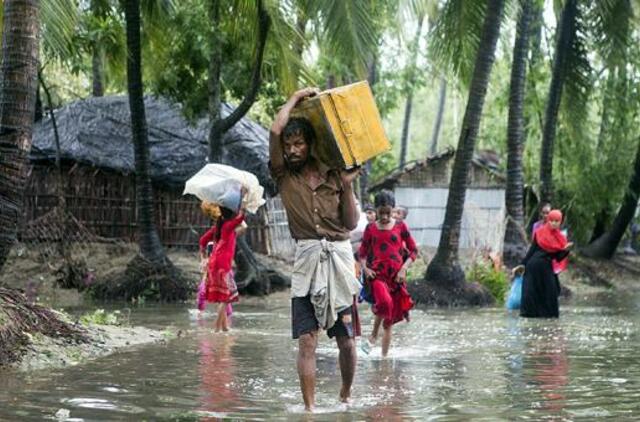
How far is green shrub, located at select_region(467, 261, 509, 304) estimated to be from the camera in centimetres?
2238

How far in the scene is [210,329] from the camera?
48.3 feet

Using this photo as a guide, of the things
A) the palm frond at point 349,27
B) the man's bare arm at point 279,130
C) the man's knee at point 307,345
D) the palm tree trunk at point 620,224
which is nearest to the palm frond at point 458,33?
the palm frond at point 349,27

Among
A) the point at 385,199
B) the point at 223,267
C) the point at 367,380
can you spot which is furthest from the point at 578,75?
the point at 367,380

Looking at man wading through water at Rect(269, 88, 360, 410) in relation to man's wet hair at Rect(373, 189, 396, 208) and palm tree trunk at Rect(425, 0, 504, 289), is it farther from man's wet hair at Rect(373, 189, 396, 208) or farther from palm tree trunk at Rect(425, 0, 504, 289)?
palm tree trunk at Rect(425, 0, 504, 289)

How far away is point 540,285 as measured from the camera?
17.7 m

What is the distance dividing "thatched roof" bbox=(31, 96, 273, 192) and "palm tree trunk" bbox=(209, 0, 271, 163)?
3.82 meters

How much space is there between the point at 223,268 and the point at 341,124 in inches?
264

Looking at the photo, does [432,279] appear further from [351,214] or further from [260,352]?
[351,214]

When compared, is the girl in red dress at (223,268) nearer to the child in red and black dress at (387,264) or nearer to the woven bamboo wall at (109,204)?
the child in red and black dress at (387,264)

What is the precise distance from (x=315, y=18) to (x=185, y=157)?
8.21 meters

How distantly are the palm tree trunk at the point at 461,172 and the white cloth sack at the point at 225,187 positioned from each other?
6429 millimetres

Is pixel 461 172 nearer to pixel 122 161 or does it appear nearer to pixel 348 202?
pixel 122 161

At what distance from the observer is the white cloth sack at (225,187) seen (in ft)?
49.1

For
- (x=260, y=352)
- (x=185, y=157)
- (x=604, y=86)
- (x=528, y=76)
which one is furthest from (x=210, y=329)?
(x=528, y=76)
